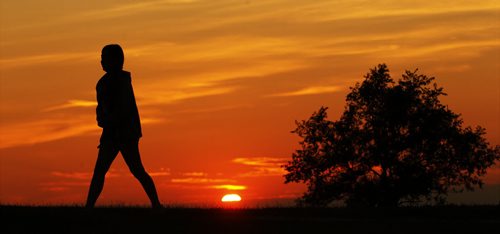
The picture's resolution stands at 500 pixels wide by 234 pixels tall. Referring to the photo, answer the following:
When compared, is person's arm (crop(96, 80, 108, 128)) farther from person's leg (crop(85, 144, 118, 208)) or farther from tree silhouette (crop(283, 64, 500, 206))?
tree silhouette (crop(283, 64, 500, 206))

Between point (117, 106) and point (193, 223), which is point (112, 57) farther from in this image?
point (193, 223)

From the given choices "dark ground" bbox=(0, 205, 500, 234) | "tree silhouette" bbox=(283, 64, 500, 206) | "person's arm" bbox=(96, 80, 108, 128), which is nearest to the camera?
"dark ground" bbox=(0, 205, 500, 234)

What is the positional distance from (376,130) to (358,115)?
1.36m

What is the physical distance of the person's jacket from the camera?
16.9m

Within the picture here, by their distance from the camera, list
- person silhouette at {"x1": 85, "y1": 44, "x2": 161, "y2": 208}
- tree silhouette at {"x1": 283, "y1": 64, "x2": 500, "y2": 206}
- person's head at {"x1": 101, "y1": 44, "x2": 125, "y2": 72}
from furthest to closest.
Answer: tree silhouette at {"x1": 283, "y1": 64, "x2": 500, "y2": 206} → person silhouette at {"x1": 85, "y1": 44, "x2": 161, "y2": 208} → person's head at {"x1": 101, "y1": 44, "x2": 125, "y2": 72}

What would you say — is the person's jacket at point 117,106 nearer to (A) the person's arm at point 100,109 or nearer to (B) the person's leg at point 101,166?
(A) the person's arm at point 100,109

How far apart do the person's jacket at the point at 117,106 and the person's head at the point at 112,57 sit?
4.7 inches

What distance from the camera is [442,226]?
16781 mm

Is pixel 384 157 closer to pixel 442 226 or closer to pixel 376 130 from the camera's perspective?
pixel 376 130

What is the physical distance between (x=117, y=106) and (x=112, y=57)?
889 mm

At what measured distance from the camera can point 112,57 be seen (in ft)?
55.2

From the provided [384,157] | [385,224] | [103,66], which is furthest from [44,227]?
[384,157]

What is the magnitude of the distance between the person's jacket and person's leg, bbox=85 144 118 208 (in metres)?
0.23

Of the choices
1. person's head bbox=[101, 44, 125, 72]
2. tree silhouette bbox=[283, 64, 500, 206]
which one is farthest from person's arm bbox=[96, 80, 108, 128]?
tree silhouette bbox=[283, 64, 500, 206]
